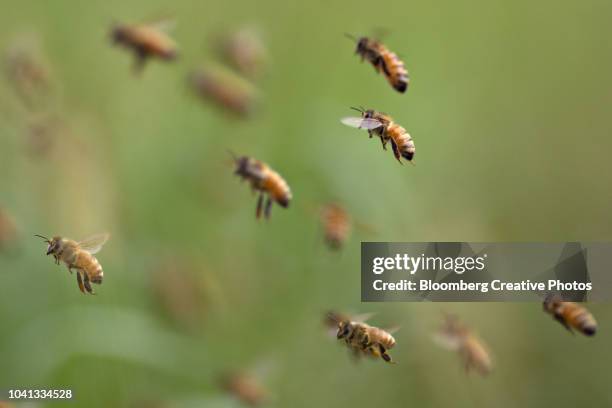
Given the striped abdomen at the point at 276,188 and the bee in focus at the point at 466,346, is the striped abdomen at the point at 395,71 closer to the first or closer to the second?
the striped abdomen at the point at 276,188

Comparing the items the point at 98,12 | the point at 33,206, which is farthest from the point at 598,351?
the point at 98,12

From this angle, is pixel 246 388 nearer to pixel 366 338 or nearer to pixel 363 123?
pixel 366 338

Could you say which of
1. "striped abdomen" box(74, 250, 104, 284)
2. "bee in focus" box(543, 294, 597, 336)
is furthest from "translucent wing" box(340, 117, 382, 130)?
"striped abdomen" box(74, 250, 104, 284)

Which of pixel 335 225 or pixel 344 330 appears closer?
pixel 344 330

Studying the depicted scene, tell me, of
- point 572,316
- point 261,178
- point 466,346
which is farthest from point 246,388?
point 572,316

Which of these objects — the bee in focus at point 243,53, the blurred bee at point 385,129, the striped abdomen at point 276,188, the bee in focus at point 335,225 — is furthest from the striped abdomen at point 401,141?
the bee in focus at point 243,53
